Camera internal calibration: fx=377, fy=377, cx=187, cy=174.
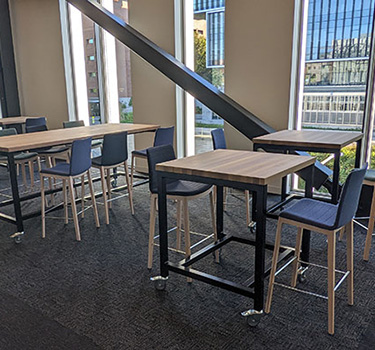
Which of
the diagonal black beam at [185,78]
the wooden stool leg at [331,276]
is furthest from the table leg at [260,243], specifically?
the diagonal black beam at [185,78]

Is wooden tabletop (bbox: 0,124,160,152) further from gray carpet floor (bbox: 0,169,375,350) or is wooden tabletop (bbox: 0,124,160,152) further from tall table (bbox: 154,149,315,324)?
tall table (bbox: 154,149,315,324)

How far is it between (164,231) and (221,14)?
3495 millimetres

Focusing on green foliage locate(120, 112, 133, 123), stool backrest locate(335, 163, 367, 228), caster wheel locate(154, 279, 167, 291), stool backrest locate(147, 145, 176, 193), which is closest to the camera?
stool backrest locate(335, 163, 367, 228)

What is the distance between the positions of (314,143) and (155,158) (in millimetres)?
1276

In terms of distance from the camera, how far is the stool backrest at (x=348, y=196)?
76.6 inches

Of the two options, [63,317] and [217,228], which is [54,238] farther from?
[217,228]

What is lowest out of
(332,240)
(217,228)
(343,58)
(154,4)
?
(217,228)

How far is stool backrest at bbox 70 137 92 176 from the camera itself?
132 inches

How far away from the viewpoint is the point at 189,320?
2234 mm

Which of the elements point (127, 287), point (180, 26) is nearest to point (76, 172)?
point (127, 287)

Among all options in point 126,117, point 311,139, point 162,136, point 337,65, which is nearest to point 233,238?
point 311,139

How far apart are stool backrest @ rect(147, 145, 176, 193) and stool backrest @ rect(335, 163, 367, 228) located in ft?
3.97

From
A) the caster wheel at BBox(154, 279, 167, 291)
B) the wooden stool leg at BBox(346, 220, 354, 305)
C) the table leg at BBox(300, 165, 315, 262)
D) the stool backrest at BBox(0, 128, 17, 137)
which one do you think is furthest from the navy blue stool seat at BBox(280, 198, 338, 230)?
the stool backrest at BBox(0, 128, 17, 137)

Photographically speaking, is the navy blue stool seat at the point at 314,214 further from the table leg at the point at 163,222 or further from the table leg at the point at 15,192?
the table leg at the point at 15,192
